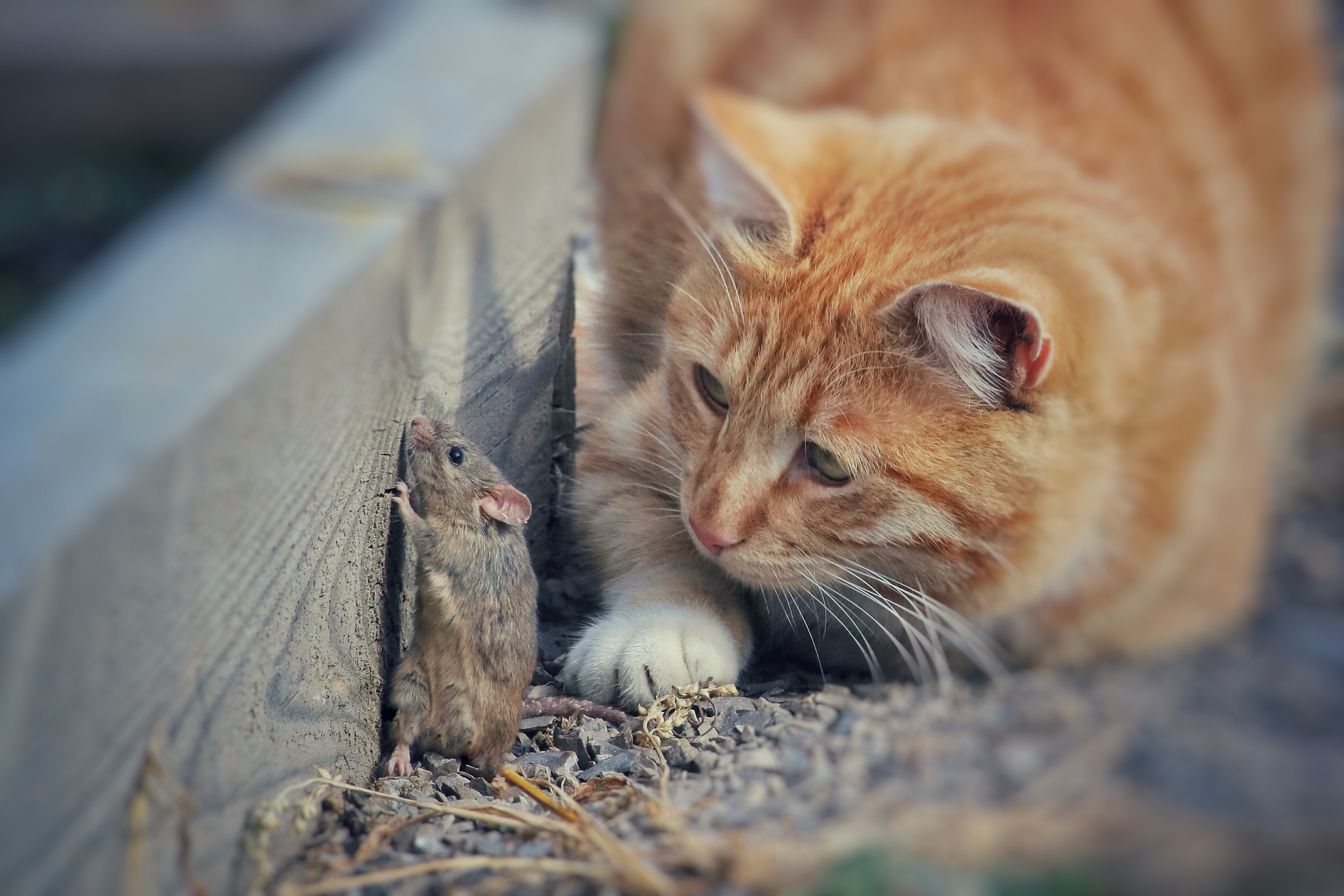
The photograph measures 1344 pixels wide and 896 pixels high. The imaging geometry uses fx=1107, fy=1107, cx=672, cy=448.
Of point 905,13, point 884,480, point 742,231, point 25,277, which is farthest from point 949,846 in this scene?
point 25,277

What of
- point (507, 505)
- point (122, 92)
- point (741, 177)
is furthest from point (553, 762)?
point (122, 92)

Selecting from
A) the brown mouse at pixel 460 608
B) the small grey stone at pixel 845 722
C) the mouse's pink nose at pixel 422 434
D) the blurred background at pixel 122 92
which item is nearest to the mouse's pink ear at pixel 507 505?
the brown mouse at pixel 460 608

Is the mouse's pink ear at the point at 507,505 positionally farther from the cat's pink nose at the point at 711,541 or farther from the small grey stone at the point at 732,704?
the small grey stone at the point at 732,704

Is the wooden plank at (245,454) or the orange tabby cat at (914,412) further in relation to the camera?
the orange tabby cat at (914,412)

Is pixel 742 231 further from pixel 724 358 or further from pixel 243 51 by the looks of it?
pixel 243 51

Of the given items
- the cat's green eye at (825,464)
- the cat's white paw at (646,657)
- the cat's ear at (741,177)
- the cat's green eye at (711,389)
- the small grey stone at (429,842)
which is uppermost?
the cat's ear at (741,177)

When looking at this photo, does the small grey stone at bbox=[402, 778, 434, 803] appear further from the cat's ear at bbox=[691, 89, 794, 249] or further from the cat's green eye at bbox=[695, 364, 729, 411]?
the cat's ear at bbox=[691, 89, 794, 249]
